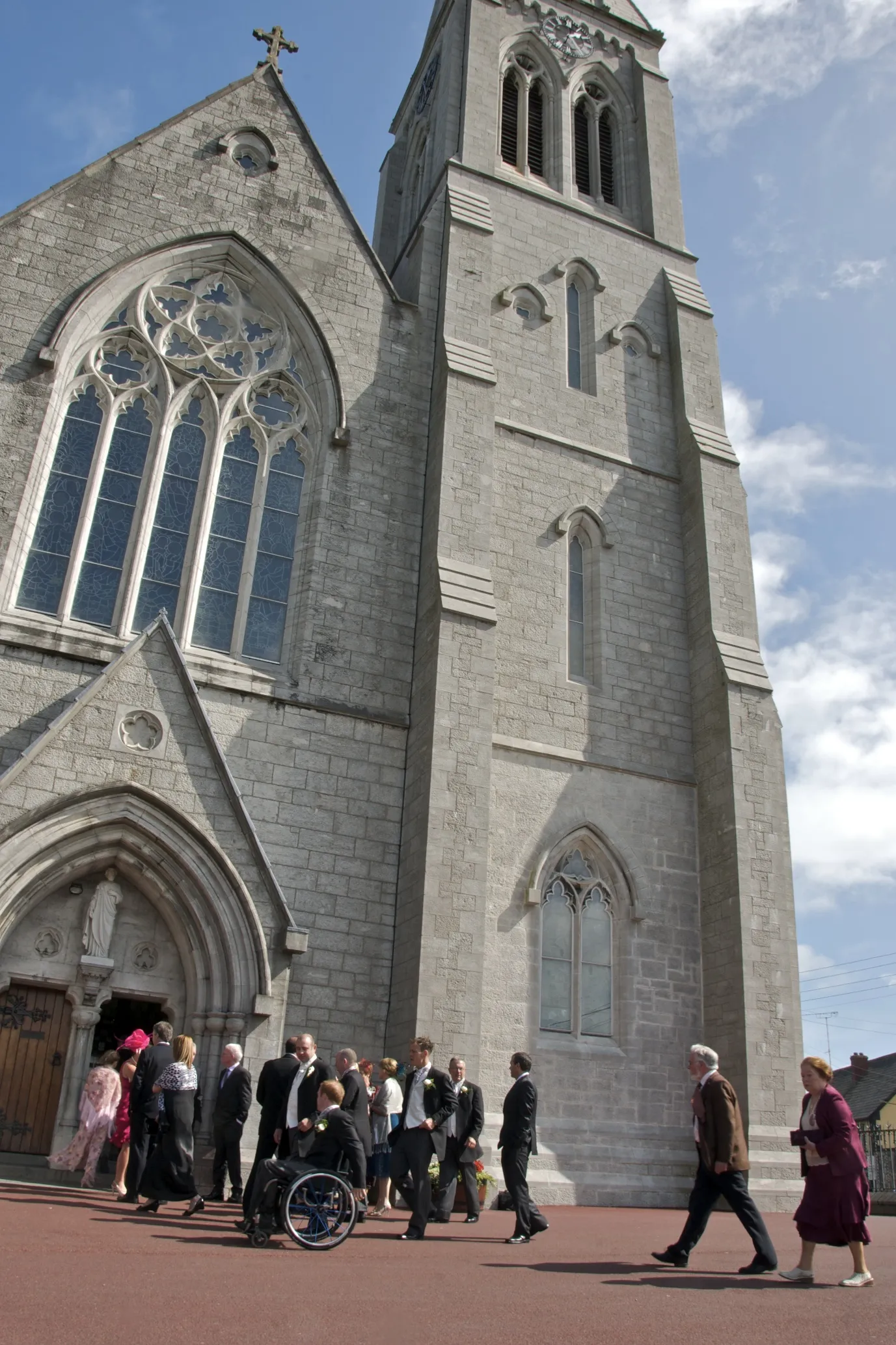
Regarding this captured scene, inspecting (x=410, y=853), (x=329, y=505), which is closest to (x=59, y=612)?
(x=329, y=505)

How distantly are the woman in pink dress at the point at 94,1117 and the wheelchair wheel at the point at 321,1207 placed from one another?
3.93 meters

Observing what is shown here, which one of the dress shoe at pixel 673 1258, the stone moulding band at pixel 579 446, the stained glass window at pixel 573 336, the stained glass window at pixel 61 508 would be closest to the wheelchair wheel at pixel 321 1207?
the dress shoe at pixel 673 1258

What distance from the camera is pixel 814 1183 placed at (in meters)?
6.91

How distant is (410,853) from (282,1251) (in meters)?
6.77

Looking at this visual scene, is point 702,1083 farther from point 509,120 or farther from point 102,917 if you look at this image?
point 509,120

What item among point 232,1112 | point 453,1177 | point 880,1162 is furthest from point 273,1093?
point 880,1162

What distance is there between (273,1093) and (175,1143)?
852mm

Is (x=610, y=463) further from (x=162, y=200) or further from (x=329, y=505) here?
(x=162, y=200)

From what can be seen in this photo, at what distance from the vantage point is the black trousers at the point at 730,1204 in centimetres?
707

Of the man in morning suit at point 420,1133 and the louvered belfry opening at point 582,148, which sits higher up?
the louvered belfry opening at point 582,148

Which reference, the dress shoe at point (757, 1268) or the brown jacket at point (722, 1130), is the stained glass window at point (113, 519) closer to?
the brown jacket at point (722, 1130)

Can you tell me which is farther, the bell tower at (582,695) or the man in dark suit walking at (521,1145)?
the bell tower at (582,695)

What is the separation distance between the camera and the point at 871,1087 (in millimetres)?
43781

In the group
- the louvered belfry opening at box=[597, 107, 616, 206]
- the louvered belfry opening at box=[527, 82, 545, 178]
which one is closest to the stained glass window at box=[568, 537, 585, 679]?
the louvered belfry opening at box=[527, 82, 545, 178]
